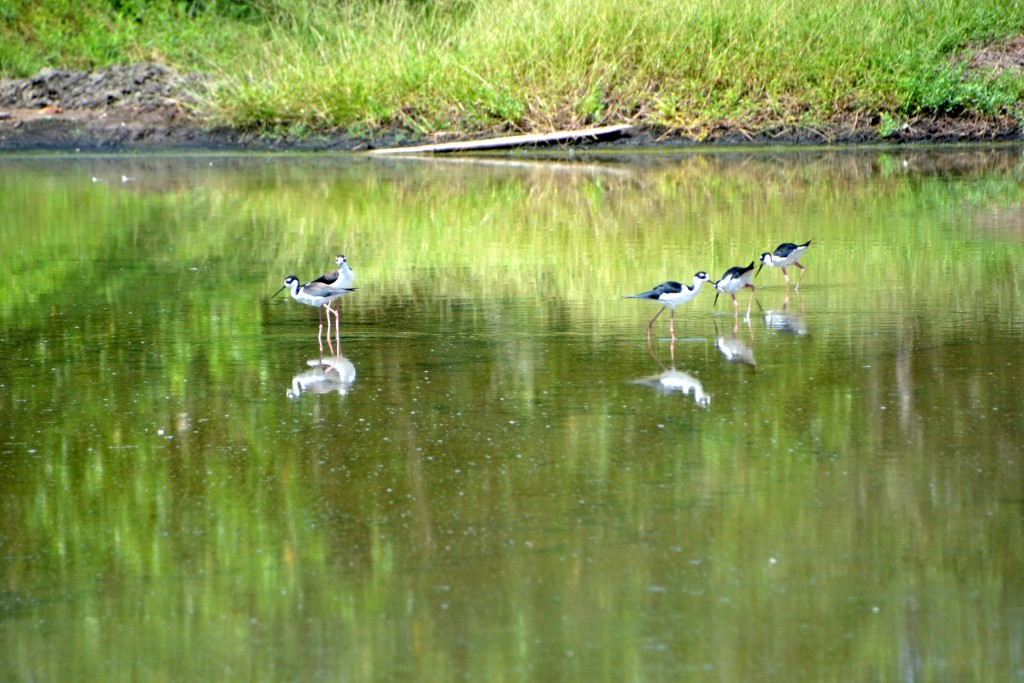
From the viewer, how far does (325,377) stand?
311 inches

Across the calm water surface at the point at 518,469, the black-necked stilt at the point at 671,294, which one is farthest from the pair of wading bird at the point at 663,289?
the calm water surface at the point at 518,469

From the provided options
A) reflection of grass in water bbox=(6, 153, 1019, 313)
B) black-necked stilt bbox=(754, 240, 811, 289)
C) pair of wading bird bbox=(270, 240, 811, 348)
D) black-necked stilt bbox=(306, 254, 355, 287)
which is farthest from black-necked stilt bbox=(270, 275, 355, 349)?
black-necked stilt bbox=(754, 240, 811, 289)

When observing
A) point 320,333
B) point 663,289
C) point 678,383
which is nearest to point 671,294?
point 663,289

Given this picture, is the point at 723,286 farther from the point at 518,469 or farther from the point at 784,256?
the point at 518,469

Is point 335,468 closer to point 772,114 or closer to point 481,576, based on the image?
point 481,576

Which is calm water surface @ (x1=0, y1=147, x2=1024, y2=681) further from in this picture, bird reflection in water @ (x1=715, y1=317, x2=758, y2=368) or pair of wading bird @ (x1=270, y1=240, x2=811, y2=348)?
pair of wading bird @ (x1=270, y1=240, x2=811, y2=348)

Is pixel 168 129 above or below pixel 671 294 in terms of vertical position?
above

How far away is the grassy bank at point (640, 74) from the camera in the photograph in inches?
962

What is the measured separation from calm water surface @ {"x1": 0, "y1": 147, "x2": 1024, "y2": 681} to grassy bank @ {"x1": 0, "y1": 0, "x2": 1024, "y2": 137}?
39.5 feet

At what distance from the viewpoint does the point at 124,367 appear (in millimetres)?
8234

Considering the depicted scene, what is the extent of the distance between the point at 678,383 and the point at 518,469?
1723mm

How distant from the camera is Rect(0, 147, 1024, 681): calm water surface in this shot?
14.3ft

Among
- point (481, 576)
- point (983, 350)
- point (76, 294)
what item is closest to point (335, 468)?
point (481, 576)

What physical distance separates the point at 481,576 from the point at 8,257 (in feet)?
30.8
